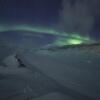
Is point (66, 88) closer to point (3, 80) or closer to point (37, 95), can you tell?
point (37, 95)

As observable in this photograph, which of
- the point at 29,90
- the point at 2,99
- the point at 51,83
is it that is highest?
the point at 51,83

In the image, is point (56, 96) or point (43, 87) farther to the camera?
point (43, 87)

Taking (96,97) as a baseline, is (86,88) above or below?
above

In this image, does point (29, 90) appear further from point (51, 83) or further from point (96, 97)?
point (96, 97)

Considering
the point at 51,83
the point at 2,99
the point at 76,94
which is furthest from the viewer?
the point at 51,83

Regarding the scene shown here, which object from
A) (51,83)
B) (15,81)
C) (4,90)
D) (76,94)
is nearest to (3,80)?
(15,81)

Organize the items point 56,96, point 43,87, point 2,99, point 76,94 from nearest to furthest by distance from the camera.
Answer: point 2,99 < point 56,96 < point 76,94 < point 43,87

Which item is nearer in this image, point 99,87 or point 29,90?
point 29,90

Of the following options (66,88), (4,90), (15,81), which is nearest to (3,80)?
(15,81)

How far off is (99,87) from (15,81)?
199 inches

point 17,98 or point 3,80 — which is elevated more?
point 3,80

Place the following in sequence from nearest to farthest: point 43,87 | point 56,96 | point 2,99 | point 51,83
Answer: point 2,99, point 56,96, point 43,87, point 51,83

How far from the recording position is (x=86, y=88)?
455 inches

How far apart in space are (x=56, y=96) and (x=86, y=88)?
8.34ft
